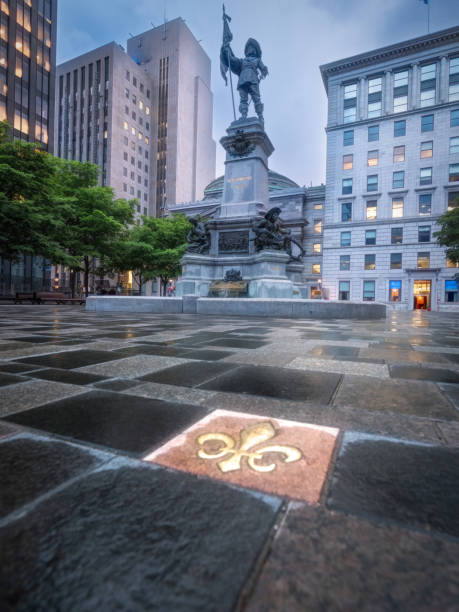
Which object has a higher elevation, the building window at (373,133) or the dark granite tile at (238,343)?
the building window at (373,133)

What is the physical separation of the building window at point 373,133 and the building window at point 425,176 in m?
6.77

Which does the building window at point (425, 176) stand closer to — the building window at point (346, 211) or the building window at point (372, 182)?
the building window at point (372, 182)

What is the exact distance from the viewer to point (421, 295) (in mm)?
34875

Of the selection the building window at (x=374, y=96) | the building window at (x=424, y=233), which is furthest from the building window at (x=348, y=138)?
the building window at (x=424, y=233)

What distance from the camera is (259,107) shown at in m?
19.1

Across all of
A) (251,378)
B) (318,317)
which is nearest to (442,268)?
(318,317)

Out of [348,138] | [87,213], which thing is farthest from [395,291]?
[87,213]

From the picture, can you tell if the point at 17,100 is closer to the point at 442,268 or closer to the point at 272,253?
the point at 272,253

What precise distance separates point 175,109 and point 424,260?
73.1 metres

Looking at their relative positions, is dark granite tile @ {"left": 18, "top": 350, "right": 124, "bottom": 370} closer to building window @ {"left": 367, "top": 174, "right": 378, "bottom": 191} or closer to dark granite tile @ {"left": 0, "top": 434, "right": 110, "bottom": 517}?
dark granite tile @ {"left": 0, "top": 434, "right": 110, "bottom": 517}

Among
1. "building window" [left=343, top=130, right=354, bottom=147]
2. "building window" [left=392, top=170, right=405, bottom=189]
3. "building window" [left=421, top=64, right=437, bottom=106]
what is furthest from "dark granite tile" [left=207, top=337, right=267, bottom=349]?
"building window" [left=421, top=64, right=437, bottom=106]

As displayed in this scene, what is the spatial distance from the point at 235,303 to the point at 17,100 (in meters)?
42.5

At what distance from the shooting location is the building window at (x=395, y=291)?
35594mm

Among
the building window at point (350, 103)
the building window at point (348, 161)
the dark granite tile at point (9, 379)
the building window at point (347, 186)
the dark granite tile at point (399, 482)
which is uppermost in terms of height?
the building window at point (350, 103)
